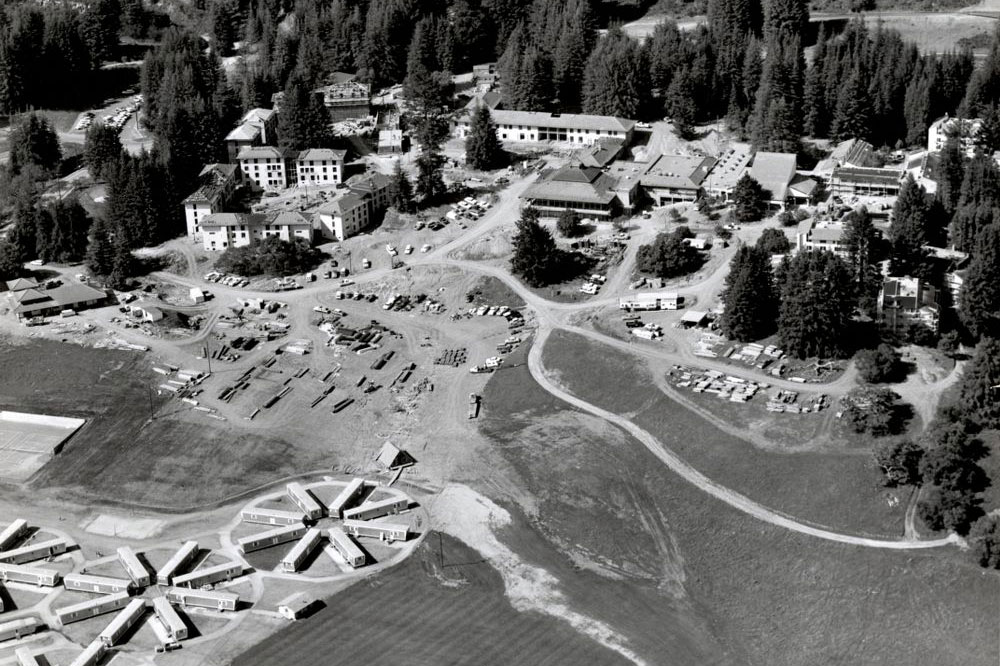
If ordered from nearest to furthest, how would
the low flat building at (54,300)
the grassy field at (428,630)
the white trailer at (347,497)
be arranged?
the grassy field at (428,630) < the white trailer at (347,497) < the low flat building at (54,300)

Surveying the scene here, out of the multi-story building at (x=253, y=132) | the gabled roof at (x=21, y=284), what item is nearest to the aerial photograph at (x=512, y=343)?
the multi-story building at (x=253, y=132)

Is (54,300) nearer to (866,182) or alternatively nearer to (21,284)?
(21,284)

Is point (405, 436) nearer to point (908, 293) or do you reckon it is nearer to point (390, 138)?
point (908, 293)

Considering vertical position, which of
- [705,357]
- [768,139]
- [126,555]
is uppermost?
[768,139]

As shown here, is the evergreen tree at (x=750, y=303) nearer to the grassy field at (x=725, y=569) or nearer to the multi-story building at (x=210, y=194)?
the grassy field at (x=725, y=569)

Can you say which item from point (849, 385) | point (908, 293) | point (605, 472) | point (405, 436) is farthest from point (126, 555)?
point (908, 293)

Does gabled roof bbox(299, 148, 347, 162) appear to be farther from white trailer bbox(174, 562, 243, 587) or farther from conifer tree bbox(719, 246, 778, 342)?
white trailer bbox(174, 562, 243, 587)

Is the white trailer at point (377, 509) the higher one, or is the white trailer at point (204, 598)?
the white trailer at point (377, 509)

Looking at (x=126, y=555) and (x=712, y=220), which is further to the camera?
(x=712, y=220)
